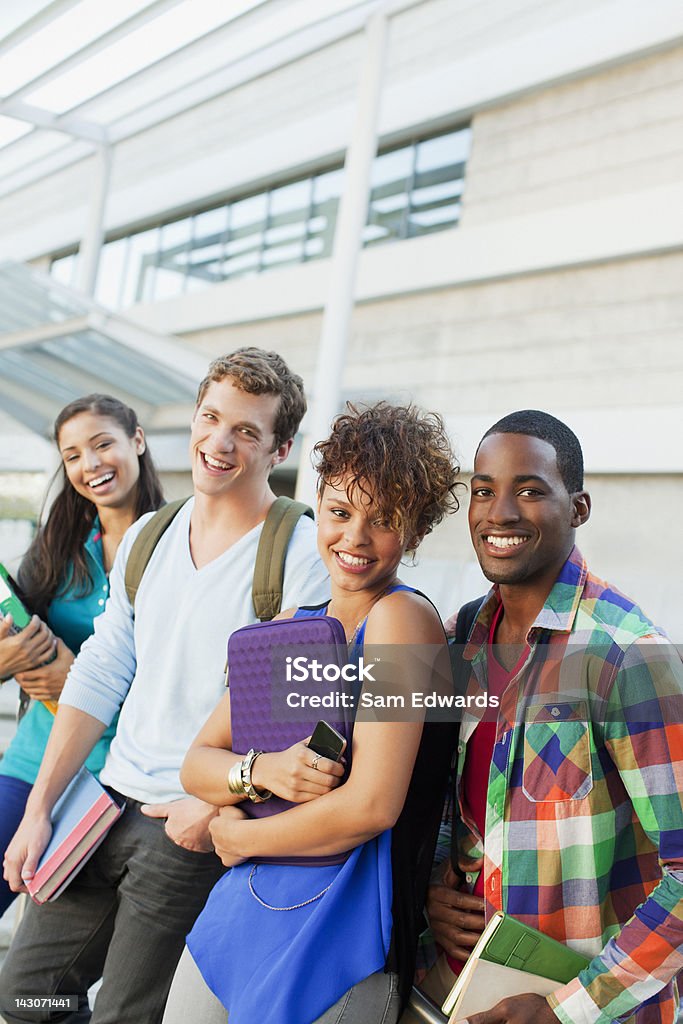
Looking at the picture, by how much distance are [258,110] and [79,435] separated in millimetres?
17721

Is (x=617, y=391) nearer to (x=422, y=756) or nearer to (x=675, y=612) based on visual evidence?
(x=675, y=612)

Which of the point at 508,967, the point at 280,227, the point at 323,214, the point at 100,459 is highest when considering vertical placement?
the point at 323,214

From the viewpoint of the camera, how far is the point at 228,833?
178 centimetres

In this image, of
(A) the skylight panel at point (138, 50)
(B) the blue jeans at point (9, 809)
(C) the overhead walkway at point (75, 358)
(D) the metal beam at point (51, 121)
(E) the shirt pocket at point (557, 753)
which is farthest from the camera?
(C) the overhead walkway at point (75, 358)

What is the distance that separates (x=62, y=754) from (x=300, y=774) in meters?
1.05

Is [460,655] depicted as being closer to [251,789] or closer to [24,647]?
[251,789]

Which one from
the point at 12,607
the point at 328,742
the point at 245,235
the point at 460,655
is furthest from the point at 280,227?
the point at 328,742

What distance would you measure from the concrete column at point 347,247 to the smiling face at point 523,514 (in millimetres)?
8581

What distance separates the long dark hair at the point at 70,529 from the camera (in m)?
2.98

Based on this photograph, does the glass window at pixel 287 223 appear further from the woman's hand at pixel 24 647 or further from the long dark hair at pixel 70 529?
the woman's hand at pixel 24 647

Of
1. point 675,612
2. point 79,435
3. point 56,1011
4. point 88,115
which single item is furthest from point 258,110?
point 56,1011

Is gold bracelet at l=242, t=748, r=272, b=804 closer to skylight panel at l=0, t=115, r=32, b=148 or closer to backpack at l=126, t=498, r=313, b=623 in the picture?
backpack at l=126, t=498, r=313, b=623

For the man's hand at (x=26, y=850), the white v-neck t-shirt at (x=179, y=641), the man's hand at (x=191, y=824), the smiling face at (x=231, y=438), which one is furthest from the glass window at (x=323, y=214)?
the man's hand at (x=191, y=824)

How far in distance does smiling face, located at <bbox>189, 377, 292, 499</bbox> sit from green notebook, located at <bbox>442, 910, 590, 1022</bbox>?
3.83 ft
